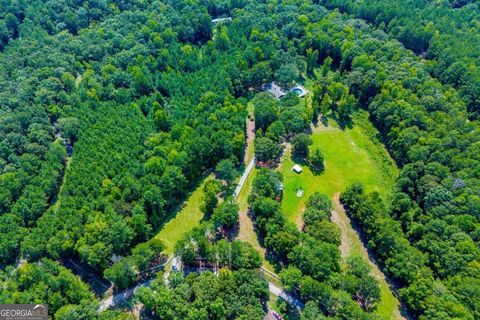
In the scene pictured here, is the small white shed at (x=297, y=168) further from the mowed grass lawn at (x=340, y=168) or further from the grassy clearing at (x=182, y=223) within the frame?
the grassy clearing at (x=182, y=223)

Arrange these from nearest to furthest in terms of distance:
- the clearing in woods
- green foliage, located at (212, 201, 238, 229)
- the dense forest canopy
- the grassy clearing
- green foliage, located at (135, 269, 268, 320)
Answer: green foliage, located at (135, 269, 268, 320)
the dense forest canopy
green foliage, located at (212, 201, 238, 229)
the clearing in woods
the grassy clearing

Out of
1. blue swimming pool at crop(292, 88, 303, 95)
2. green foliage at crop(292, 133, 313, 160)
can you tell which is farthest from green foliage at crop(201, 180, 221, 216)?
blue swimming pool at crop(292, 88, 303, 95)

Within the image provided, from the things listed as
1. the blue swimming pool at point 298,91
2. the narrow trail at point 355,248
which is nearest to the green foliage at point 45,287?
the narrow trail at point 355,248

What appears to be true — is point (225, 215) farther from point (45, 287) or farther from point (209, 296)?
point (45, 287)

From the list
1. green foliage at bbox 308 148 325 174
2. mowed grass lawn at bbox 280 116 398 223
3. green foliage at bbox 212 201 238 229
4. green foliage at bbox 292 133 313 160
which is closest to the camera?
green foliage at bbox 212 201 238 229

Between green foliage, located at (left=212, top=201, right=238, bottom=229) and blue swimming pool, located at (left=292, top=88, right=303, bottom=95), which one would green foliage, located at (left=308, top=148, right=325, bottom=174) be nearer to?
blue swimming pool, located at (left=292, top=88, right=303, bottom=95)
